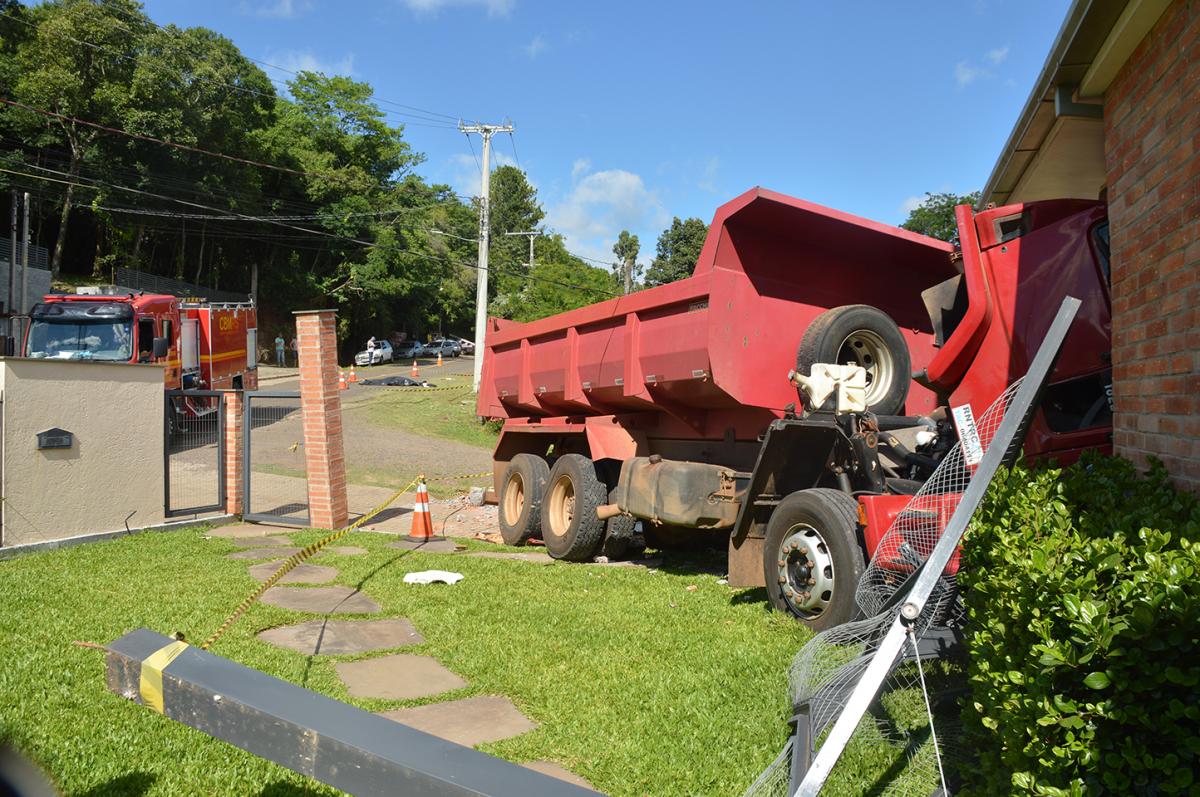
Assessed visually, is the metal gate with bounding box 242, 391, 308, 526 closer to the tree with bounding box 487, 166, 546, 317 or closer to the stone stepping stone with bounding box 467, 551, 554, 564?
the stone stepping stone with bounding box 467, 551, 554, 564

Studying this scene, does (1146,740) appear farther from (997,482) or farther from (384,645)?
(384,645)

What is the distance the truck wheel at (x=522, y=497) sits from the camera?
9859 millimetres

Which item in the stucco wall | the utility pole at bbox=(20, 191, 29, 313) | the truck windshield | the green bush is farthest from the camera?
the utility pole at bbox=(20, 191, 29, 313)

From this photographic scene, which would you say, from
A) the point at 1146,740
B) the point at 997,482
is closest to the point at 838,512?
the point at 997,482

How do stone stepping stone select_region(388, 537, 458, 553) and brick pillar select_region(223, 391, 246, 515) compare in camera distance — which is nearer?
stone stepping stone select_region(388, 537, 458, 553)

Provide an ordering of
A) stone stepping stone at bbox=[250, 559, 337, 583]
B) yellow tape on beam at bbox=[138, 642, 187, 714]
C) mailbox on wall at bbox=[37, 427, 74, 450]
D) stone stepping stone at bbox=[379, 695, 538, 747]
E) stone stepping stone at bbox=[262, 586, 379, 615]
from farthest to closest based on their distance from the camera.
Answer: mailbox on wall at bbox=[37, 427, 74, 450]
stone stepping stone at bbox=[250, 559, 337, 583]
stone stepping stone at bbox=[262, 586, 379, 615]
stone stepping stone at bbox=[379, 695, 538, 747]
yellow tape on beam at bbox=[138, 642, 187, 714]

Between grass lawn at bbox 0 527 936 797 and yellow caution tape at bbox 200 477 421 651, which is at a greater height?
yellow caution tape at bbox 200 477 421 651

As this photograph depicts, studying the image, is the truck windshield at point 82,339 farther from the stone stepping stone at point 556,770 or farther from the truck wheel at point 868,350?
the stone stepping stone at point 556,770

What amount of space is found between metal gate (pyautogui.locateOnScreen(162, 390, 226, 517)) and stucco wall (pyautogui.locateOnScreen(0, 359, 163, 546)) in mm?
399

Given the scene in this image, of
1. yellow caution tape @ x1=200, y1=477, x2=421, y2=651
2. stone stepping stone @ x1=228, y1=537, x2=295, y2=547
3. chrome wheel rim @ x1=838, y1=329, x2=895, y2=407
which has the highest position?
chrome wheel rim @ x1=838, y1=329, x2=895, y2=407

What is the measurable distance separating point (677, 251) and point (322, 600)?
166 ft

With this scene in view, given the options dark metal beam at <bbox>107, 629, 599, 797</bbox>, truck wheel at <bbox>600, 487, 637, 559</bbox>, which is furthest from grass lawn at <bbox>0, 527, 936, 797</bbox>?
dark metal beam at <bbox>107, 629, 599, 797</bbox>

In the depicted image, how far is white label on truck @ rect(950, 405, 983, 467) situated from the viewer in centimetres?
343

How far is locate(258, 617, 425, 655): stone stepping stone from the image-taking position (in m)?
5.32
